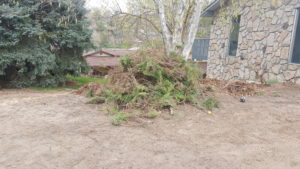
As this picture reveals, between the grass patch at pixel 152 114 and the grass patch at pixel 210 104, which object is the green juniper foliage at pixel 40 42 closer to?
the grass patch at pixel 152 114

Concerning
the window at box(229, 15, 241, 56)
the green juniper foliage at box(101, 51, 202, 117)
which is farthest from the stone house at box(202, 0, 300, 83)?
the green juniper foliage at box(101, 51, 202, 117)

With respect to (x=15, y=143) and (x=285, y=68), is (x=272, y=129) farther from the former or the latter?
(x=285, y=68)

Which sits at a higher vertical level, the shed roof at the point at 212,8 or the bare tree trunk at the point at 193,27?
the shed roof at the point at 212,8

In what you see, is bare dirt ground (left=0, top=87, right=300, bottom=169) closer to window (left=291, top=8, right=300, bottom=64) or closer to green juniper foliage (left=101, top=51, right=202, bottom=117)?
green juniper foliage (left=101, top=51, right=202, bottom=117)

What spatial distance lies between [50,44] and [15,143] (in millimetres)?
7177

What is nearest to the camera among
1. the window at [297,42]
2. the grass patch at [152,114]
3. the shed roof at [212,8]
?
the grass patch at [152,114]

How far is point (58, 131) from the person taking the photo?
3.29m

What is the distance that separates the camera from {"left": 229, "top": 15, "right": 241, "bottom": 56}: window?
33.6ft

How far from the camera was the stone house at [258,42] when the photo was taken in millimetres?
7555

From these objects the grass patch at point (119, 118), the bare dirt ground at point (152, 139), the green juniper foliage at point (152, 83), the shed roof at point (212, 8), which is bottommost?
the bare dirt ground at point (152, 139)

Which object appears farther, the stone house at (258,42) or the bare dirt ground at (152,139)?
the stone house at (258,42)

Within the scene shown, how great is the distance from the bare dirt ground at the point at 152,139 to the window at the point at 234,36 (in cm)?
603

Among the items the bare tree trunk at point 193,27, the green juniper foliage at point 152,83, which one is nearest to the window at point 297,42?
the bare tree trunk at point 193,27

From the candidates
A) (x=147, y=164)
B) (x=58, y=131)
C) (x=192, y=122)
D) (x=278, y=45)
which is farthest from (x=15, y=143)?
(x=278, y=45)
